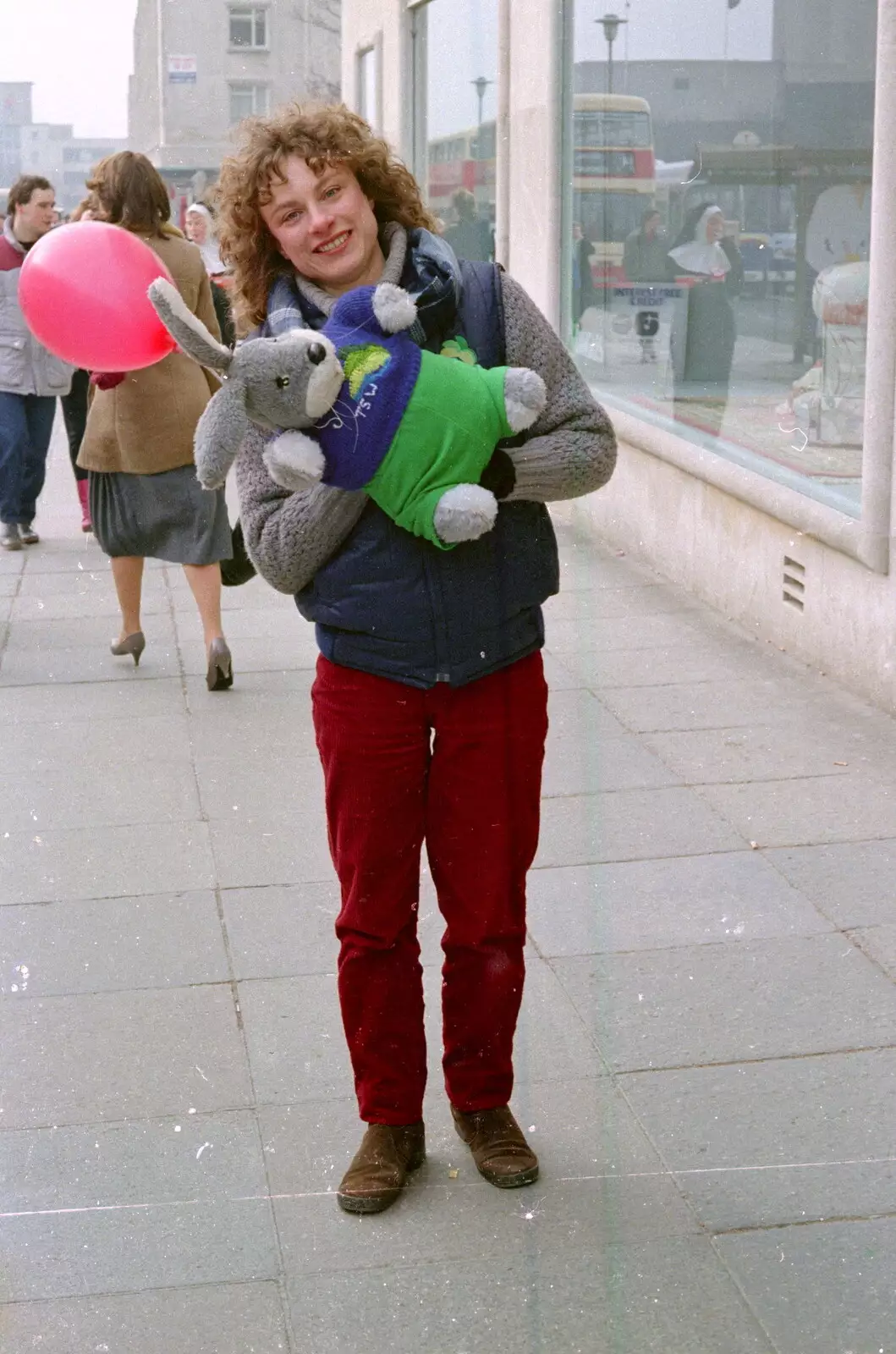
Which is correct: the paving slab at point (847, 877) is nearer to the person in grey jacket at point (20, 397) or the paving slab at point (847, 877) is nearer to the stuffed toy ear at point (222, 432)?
the stuffed toy ear at point (222, 432)

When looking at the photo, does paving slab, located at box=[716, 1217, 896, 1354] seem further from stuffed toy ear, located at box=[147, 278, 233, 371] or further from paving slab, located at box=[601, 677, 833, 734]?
paving slab, located at box=[601, 677, 833, 734]

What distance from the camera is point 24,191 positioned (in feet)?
30.2

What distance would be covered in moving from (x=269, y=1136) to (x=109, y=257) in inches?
66.2

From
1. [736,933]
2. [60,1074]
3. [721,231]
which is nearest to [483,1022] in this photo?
[60,1074]

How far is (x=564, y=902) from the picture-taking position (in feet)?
15.6

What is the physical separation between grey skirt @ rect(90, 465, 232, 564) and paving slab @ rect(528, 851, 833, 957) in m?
2.67

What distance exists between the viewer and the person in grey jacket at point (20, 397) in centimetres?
965

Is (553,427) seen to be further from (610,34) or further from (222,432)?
(610,34)

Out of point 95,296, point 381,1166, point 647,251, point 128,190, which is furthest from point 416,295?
point 647,251

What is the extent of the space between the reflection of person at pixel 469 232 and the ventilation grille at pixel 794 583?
5.57 metres

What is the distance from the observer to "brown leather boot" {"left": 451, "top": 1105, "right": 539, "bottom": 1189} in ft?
10.8

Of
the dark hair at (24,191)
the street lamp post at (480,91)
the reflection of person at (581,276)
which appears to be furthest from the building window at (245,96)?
the dark hair at (24,191)

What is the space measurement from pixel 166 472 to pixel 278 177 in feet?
13.6

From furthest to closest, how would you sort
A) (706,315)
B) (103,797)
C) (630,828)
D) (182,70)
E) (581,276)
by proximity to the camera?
(182,70) < (581,276) < (706,315) < (103,797) < (630,828)
